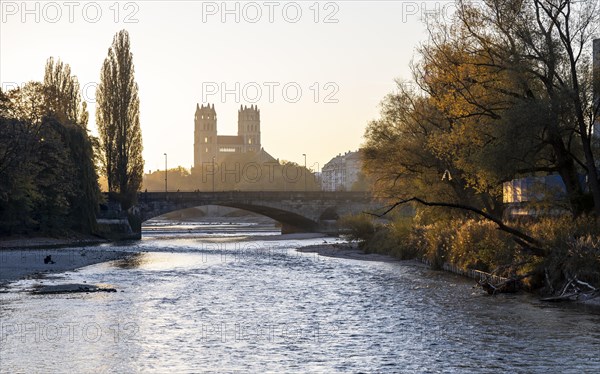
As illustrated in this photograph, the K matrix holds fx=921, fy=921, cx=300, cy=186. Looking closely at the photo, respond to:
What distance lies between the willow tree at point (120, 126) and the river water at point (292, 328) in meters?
55.1

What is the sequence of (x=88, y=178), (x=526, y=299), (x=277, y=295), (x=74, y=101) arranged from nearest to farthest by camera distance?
1. (x=526, y=299)
2. (x=277, y=295)
3. (x=88, y=178)
4. (x=74, y=101)

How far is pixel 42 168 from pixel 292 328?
50.3 metres

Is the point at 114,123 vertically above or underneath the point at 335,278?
above

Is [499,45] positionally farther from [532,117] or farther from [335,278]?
[335,278]

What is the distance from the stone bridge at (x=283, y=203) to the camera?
358 feet

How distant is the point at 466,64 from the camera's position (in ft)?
132

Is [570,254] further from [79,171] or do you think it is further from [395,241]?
[79,171]

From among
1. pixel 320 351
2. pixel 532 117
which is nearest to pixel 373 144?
pixel 532 117

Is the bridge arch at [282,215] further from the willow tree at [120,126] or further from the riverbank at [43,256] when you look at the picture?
the riverbank at [43,256]

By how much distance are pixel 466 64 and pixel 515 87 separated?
292 cm

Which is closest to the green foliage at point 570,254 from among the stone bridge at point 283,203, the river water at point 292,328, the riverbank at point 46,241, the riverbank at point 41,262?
the river water at point 292,328

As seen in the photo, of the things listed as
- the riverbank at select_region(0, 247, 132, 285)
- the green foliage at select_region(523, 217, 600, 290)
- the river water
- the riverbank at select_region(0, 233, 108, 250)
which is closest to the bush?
the river water

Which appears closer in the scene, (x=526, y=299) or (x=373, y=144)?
(x=526, y=299)

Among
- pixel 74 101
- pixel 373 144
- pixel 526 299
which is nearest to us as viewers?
pixel 526 299
